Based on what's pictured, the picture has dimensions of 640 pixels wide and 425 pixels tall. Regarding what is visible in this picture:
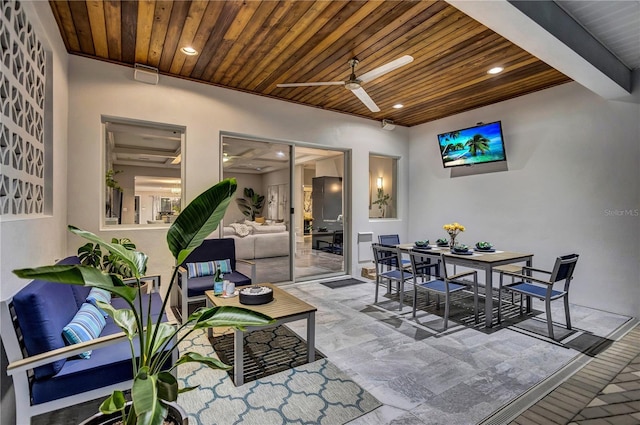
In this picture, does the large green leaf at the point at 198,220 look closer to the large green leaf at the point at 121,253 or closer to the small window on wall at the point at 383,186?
the large green leaf at the point at 121,253

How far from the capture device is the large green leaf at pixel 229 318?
1.26 metres

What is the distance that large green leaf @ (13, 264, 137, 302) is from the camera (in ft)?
2.97

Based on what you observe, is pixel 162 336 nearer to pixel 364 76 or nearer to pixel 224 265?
pixel 224 265

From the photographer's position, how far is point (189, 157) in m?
4.20

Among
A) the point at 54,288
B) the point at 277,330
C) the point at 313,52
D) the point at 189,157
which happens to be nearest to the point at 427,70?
the point at 313,52

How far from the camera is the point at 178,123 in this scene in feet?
13.5

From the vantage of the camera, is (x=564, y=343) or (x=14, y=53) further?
(x=564, y=343)

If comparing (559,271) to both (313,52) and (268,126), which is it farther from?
(268,126)

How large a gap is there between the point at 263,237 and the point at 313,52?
4.03 meters

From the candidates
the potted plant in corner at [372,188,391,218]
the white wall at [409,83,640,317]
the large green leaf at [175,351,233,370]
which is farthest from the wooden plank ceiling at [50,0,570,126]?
the large green leaf at [175,351,233,370]

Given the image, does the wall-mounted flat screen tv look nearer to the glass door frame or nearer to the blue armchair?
the glass door frame

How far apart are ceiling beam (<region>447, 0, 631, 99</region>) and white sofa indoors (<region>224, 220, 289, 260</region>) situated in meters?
3.99

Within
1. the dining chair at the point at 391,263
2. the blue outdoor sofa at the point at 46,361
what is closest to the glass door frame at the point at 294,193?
the dining chair at the point at 391,263

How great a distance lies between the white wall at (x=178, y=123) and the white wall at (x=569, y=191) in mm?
2244
